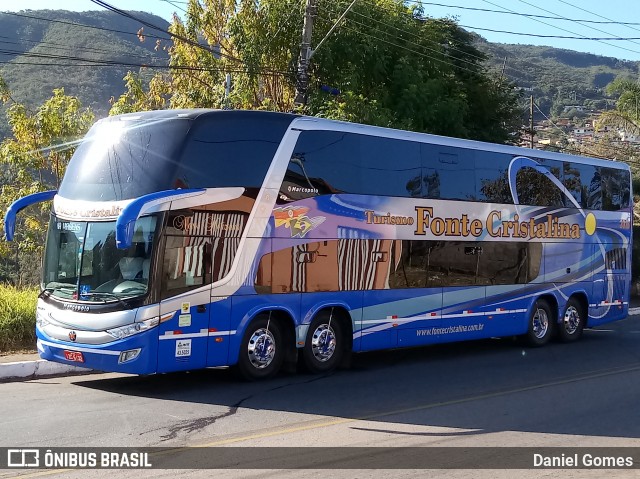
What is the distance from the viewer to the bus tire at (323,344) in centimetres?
1346

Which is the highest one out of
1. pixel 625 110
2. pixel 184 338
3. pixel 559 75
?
pixel 559 75

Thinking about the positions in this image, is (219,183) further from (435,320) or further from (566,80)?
(566,80)

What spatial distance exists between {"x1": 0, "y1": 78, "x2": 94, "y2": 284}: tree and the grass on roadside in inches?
305

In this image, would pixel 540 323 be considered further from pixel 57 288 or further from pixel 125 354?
pixel 57 288

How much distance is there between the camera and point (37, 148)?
2328cm

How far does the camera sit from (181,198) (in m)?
11.4

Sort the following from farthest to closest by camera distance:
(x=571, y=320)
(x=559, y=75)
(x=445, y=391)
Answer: (x=559, y=75) < (x=571, y=320) < (x=445, y=391)

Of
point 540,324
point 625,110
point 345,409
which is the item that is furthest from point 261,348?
point 625,110

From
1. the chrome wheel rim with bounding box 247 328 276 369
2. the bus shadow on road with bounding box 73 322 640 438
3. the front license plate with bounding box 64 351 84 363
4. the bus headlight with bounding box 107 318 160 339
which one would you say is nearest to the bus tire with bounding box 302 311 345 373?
the bus shadow on road with bounding box 73 322 640 438

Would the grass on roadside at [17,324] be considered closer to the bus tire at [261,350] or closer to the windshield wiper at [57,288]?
the windshield wiper at [57,288]

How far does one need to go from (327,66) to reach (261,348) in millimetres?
14532

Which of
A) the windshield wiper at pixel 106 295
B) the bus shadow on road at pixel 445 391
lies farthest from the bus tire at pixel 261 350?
the windshield wiper at pixel 106 295

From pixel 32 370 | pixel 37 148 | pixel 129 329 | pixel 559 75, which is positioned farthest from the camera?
pixel 559 75

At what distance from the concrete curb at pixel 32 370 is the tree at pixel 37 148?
396 inches
